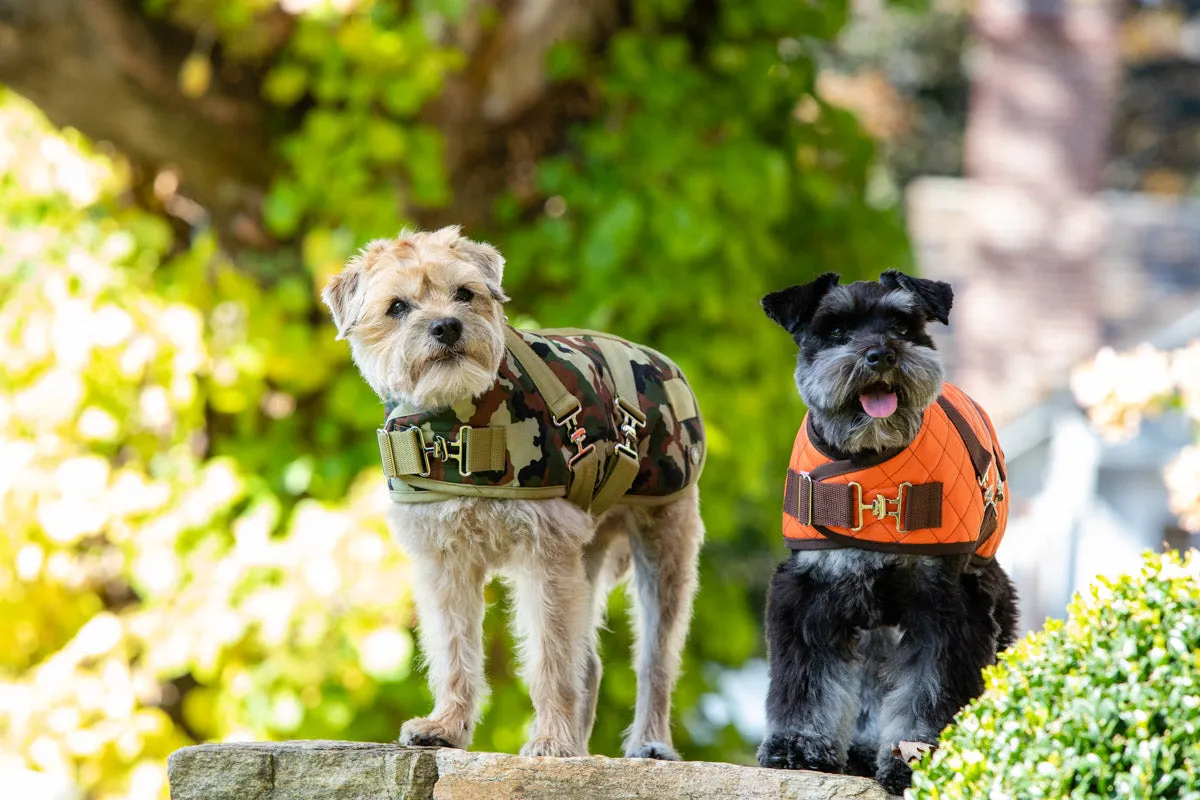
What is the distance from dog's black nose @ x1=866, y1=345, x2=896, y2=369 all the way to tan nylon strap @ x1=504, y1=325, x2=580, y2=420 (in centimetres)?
93

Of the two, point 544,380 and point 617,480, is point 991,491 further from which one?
point 544,380

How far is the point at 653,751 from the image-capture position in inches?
191

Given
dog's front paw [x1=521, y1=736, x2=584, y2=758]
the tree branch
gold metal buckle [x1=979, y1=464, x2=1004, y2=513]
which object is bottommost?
dog's front paw [x1=521, y1=736, x2=584, y2=758]

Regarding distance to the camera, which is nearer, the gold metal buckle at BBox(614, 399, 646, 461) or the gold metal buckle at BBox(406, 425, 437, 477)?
the gold metal buckle at BBox(406, 425, 437, 477)

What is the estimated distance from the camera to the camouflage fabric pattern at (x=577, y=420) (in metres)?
4.35

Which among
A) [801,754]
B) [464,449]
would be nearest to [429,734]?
[464,449]

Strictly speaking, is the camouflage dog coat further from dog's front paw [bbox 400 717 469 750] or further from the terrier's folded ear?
dog's front paw [bbox 400 717 469 750]

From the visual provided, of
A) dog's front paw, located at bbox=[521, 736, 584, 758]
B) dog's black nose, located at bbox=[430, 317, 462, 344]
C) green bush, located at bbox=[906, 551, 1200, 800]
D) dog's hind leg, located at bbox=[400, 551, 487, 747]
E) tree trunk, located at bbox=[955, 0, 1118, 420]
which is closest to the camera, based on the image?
green bush, located at bbox=[906, 551, 1200, 800]

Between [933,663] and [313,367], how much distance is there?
458 cm

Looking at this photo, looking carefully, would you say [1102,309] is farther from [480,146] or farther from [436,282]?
[436,282]

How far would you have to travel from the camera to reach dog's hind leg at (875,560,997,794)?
4102 mm

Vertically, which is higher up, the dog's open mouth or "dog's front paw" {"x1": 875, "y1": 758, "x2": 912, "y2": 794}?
the dog's open mouth

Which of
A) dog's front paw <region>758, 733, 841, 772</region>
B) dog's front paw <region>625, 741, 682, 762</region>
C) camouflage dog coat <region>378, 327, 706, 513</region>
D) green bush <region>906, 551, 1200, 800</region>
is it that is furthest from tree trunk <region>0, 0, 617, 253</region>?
green bush <region>906, 551, 1200, 800</region>

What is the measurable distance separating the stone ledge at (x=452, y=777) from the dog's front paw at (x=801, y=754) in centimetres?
12
